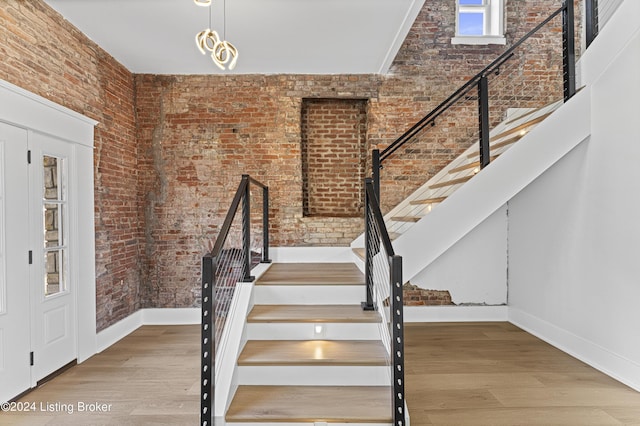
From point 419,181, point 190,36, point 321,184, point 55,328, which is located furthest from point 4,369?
point 419,181

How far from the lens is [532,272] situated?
16.2 feet

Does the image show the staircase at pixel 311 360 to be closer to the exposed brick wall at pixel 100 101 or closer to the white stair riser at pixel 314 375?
the white stair riser at pixel 314 375

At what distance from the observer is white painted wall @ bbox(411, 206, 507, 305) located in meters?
5.47

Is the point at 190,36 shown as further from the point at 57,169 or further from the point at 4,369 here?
the point at 4,369

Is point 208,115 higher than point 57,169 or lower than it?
higher

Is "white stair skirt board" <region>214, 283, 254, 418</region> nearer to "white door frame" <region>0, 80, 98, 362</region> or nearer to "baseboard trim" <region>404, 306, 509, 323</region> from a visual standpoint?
"white door frame" <region>0, 80, 98, 362</region>

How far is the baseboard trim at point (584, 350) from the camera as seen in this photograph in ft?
11.2

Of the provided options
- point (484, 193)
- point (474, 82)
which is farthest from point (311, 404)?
point (474, 82)

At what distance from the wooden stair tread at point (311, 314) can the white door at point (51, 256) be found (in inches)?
72.0

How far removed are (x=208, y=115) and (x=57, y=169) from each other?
80.2 inches

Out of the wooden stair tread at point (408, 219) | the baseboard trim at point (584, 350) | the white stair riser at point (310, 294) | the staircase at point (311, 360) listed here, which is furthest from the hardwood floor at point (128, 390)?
the baseboard trim at point (584, 350)

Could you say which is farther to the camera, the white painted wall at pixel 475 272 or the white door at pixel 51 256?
the white painted wall at pixel 475 272

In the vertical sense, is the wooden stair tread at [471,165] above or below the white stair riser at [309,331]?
above

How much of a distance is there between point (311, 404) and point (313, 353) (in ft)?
1.36
